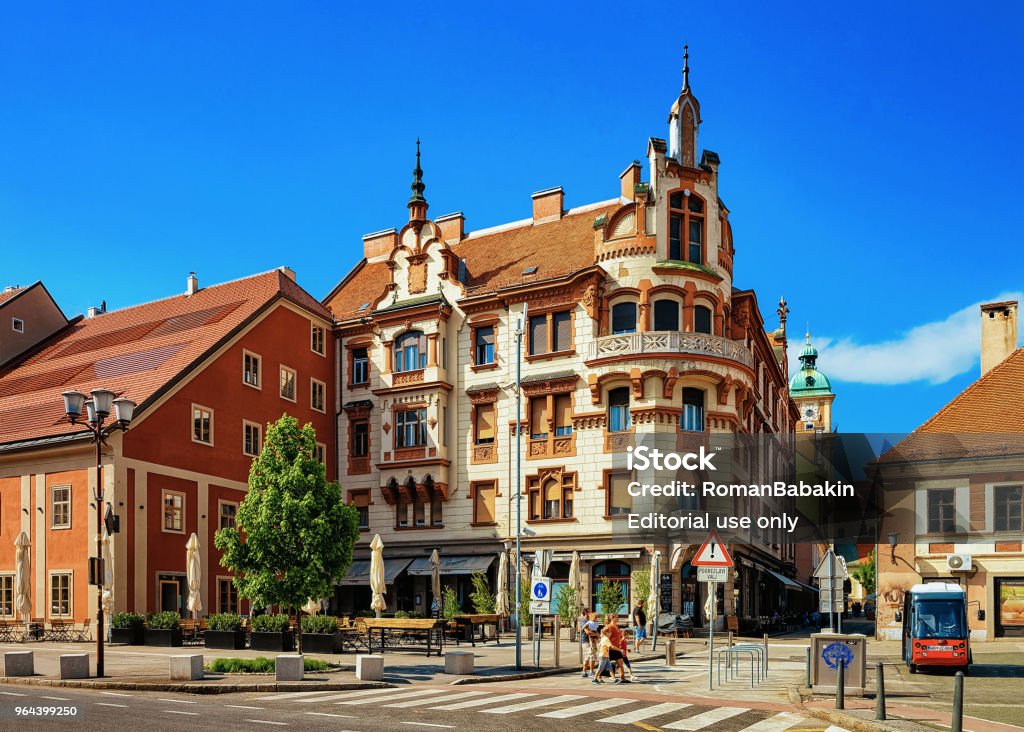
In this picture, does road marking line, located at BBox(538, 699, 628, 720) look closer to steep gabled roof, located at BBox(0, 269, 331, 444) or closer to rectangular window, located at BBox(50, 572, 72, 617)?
steep gabled roof, located at BBox(0, 269, 331, 444)

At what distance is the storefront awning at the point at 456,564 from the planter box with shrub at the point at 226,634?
51.3ft

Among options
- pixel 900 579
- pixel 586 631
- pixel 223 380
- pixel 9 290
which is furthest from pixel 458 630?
pixel 9 290

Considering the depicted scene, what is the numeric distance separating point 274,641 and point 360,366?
904 inches

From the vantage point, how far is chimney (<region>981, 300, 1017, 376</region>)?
52.2 meters

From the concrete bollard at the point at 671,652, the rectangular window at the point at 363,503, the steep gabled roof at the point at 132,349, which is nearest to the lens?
the concrete bollard at the point at 671,652

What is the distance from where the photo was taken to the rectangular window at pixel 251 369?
46219 millimetres

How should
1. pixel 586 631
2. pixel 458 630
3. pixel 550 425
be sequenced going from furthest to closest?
1. pixel 550 425
2. pixel 458 630
3. pixel 586 631

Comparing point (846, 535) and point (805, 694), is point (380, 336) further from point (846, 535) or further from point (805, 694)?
point (805, 694)

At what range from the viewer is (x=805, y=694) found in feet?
68.6

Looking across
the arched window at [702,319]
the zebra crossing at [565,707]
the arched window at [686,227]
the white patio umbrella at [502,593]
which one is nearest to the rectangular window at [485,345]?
the arched window at [686,227]

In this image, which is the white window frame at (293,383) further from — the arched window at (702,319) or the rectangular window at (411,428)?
the arched window at (702,319)

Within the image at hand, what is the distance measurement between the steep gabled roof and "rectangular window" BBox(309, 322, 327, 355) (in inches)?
33.8

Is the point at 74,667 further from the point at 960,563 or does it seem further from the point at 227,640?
the point at 960,563

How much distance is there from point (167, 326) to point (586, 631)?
95.3 ft
